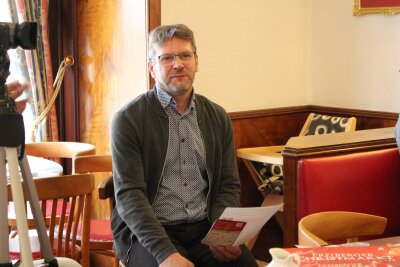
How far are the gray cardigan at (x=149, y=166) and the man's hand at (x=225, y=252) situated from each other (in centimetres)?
15

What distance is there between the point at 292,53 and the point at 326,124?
0.58 m

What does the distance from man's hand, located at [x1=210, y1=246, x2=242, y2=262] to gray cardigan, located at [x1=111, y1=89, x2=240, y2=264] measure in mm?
153

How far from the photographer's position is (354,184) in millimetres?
2744

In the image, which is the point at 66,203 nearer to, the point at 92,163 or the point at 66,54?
the point at 92,163

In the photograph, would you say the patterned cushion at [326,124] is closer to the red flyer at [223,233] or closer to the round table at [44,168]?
the round table at [44,168]

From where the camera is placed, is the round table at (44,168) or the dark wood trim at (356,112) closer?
the round table at (44,168)

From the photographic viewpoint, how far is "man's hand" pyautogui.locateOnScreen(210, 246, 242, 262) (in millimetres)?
2273

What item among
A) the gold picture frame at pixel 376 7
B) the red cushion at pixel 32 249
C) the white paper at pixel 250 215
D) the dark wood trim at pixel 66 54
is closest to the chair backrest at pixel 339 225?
the white paper at pixel 250 215

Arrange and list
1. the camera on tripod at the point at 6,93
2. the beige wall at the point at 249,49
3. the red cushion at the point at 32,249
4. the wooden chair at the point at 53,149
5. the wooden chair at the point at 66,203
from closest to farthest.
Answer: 1. the camera on tripod at the point at 6,93
2. the wooden chair at the point at 66,203
3. the red cushion at the point at 32,249
4. the wooden chair at the point at 53,149
5. the beige wall at the point at 249,49

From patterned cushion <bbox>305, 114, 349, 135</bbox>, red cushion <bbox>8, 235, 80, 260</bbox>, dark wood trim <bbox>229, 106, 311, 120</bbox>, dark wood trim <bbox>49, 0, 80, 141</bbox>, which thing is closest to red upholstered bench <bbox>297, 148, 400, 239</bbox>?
red cushion <bbox>8, 235, 80, 260</bbox>

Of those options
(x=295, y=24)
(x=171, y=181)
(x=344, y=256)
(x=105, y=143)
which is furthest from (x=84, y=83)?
(x=344, y=256)

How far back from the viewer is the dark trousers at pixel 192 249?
7.56ft

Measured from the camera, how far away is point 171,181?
236cm

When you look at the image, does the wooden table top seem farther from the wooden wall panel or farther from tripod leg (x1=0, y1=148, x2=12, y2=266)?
tripod leg (x1=0, y1=148, x2=12, y2=266)
